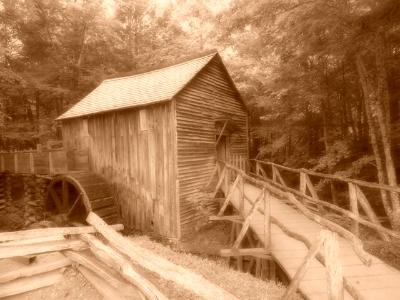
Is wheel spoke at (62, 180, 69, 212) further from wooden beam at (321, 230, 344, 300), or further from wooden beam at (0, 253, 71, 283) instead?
wooden beam at (321, 230, 344, 300)

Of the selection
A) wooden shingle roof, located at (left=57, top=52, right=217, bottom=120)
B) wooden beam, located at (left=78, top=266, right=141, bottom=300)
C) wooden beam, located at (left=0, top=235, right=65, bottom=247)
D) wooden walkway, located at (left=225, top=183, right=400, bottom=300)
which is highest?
wooden shingle roof, located at (left=57, top=52, right=217, bottom=120)

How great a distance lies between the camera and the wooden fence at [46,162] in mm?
12477

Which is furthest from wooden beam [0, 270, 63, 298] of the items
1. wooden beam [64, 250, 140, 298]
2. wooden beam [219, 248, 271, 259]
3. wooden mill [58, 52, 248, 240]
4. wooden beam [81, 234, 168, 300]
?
wooden mill [58, 52, 248, 240]

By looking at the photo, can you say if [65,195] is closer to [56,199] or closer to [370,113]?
[56,199]

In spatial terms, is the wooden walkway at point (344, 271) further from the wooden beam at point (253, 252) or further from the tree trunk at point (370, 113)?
the tree trunk at point (370, 113)

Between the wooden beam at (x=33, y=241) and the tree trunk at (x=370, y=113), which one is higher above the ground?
the tree trunk at (x=370, y=113)

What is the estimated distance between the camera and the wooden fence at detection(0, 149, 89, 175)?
40.9ft

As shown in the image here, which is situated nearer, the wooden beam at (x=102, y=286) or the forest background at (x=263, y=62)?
the wooden beam at (x=102, y=286)

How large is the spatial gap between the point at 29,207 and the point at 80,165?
12.2ft

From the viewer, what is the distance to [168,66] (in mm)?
14234

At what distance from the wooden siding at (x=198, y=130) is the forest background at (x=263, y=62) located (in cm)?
185

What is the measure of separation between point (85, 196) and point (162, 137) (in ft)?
12.5

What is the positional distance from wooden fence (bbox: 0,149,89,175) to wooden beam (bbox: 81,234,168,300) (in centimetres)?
820

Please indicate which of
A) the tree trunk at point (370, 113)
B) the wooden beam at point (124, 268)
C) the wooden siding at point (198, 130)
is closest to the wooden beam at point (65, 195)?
the wooden siding at point (198, 130)
